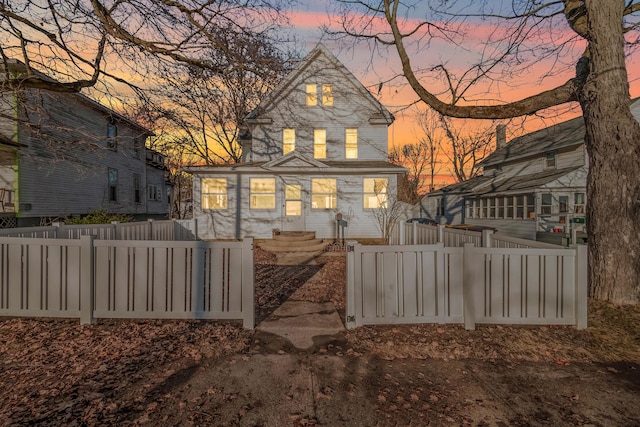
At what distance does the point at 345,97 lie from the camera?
56.0ft

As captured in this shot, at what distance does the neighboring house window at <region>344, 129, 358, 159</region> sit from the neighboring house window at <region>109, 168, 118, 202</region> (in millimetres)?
16662

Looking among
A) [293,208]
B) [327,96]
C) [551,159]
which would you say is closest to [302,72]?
[327,96]

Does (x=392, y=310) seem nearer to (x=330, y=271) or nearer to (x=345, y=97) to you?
(x=330, y=271)

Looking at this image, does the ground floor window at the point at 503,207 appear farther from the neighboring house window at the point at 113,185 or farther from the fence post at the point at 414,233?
the neighboring house window at the point at 113,185

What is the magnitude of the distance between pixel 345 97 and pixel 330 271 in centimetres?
1102

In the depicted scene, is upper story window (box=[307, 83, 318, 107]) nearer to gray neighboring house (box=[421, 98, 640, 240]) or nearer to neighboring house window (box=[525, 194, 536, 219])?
gray neighboring house (box=[421, 98, 640, 240])

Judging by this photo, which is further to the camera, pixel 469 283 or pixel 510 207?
pixel 510 207

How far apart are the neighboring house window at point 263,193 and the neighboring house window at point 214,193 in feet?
4.44

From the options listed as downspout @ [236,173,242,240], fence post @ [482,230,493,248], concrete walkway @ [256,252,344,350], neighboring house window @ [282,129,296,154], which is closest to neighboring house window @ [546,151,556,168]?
neighboring house window @ [282,129,296,154]

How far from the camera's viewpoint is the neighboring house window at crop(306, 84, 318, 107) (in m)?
17.0

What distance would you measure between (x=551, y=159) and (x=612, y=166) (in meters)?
20.1

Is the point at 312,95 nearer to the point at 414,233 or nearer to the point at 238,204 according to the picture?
the point at 238,204

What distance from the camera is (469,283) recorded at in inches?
177

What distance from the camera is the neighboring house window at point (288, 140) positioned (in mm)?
16984
